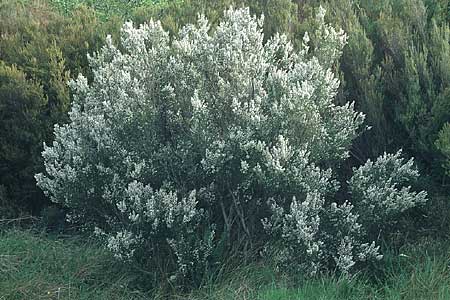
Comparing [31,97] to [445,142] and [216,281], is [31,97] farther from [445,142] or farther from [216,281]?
[445,142]

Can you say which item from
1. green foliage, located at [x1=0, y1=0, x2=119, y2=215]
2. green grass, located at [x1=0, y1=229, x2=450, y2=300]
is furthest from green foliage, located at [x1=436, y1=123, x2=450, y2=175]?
green foliage, located at [x1=0, y1=0, x2=119, y2=215]

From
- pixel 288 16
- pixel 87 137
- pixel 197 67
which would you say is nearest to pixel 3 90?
pixel 87 137

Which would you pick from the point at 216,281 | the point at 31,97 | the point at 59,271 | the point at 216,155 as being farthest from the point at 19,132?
the point at 216,281

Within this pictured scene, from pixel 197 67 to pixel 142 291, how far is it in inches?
67.4

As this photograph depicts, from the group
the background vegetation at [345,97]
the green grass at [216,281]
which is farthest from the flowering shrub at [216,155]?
the background vegetation at [345,97]

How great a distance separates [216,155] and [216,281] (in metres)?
0.93

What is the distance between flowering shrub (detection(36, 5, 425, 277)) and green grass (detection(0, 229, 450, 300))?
0.19m

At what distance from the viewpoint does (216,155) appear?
575 centimetres

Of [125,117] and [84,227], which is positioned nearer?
[125,117]

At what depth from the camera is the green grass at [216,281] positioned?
563cm

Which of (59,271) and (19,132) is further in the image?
(19,132)

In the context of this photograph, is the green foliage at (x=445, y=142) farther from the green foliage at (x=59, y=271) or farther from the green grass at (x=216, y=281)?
the green foliage at (x=59, y=271)

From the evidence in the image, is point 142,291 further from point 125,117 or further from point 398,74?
point 398,74

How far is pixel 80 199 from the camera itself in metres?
6.16
